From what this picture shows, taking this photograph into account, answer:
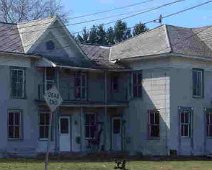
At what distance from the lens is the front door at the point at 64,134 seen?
39.9m

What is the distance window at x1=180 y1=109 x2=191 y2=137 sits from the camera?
40.1 m

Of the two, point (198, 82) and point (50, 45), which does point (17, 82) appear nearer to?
point (50, 45)

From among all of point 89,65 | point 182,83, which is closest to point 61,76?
point 89,65

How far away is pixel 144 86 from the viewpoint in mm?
40594

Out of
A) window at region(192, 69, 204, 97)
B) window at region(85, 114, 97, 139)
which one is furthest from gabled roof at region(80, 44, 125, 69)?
window at region(192, 69, 204, 97)

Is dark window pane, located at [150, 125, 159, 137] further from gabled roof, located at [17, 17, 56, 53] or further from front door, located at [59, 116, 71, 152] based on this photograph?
gabled roof, located at [17, 17, 56, 53]

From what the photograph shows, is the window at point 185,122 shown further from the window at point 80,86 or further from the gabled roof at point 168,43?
the window at point 80,86

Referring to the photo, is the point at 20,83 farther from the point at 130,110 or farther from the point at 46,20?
the point at 130,110

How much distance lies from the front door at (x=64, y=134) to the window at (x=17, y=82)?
13.2 feet

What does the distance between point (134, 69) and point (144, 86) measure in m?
1.50

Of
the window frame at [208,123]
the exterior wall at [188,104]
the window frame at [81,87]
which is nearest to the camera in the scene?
the exterior wall at [188,104]

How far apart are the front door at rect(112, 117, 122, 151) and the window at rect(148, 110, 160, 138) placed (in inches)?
126

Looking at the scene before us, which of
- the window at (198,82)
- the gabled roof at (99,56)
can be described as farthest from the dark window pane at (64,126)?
the window at (198,82)

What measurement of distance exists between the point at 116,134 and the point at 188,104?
5.77 metres
